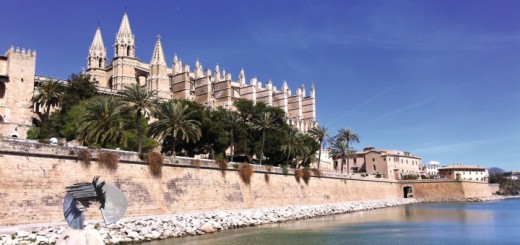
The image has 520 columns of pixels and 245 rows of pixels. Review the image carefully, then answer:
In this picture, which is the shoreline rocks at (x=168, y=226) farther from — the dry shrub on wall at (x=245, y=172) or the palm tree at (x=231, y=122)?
the palm tree at (x=231, y=122)

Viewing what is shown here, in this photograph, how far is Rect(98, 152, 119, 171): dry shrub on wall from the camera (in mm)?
23391

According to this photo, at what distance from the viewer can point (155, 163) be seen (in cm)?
2647

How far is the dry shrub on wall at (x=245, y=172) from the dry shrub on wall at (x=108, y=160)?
11445 millimetres

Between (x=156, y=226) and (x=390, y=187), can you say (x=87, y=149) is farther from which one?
(x=390, y=187)

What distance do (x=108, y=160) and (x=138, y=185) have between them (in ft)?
7.66

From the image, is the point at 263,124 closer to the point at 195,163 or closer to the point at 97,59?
the point at 195,163

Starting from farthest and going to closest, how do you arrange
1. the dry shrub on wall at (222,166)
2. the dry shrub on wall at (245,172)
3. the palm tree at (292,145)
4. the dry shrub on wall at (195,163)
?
the palm tree at (292,145)
the dry shrub on wall at (245,172)
the dry shrub on wall at (222,166)
the dry shrub on wall at (195,163)

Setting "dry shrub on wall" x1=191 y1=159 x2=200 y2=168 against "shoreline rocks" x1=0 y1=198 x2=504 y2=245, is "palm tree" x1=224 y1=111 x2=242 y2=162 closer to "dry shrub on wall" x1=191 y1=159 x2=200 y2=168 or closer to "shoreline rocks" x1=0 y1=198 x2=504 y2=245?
"shoreline rocks" x1=0 y1=198 x2=504 y2=245

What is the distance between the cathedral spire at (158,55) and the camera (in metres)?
62.8

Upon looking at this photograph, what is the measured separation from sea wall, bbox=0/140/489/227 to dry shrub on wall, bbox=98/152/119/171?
245 mm

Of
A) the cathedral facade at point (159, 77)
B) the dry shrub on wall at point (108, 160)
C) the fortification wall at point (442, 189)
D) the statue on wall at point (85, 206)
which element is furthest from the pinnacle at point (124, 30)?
the statue on wall at point (85, 206)

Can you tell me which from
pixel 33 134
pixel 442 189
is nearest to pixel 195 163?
pixel 33 134

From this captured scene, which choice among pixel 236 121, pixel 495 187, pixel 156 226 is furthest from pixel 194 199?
pixel 495 187

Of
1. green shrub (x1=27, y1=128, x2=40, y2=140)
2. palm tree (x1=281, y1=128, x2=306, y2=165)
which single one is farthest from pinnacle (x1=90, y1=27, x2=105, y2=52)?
palm tree (x1=281, y1=128, x2=306, y2=165)
